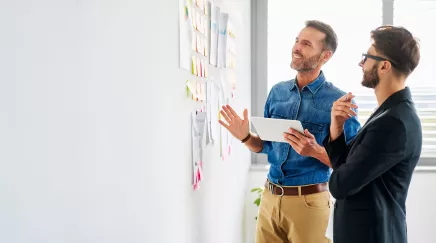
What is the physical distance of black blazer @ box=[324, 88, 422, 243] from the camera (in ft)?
4.46

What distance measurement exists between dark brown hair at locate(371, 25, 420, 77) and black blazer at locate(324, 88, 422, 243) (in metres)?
0.08

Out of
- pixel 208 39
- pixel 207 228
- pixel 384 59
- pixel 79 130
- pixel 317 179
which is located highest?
pixel 208 39

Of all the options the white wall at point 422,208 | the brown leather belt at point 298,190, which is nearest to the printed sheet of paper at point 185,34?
the brown leather belt at point 298,190

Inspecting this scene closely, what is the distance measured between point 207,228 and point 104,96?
3.97ft

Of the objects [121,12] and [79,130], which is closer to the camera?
[79,130]

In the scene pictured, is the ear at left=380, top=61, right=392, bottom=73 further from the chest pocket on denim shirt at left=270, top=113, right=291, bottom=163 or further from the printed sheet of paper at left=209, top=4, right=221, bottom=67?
the printed sheet of paper at left=209, top=4, right=221, bottom=67

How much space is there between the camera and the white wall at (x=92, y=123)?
0.64 metres

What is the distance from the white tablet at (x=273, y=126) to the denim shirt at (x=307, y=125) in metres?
0.18

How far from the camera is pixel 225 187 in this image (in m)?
2.47

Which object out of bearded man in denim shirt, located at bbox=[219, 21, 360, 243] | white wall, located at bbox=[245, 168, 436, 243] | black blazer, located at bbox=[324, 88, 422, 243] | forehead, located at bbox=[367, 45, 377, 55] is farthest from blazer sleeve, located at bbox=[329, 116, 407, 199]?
white wall, located at bbox=[245, 168, 436, 243]

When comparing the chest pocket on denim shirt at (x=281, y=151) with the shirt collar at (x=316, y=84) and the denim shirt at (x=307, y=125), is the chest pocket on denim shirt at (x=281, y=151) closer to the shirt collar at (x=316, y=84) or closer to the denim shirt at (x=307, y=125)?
the denim shirt at (x=307, y=125)

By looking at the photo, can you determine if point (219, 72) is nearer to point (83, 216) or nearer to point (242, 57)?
point (242, 57)

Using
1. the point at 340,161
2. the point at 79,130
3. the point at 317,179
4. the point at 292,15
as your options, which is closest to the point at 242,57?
the point at 292,15

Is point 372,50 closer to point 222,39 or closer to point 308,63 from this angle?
point 308,63
